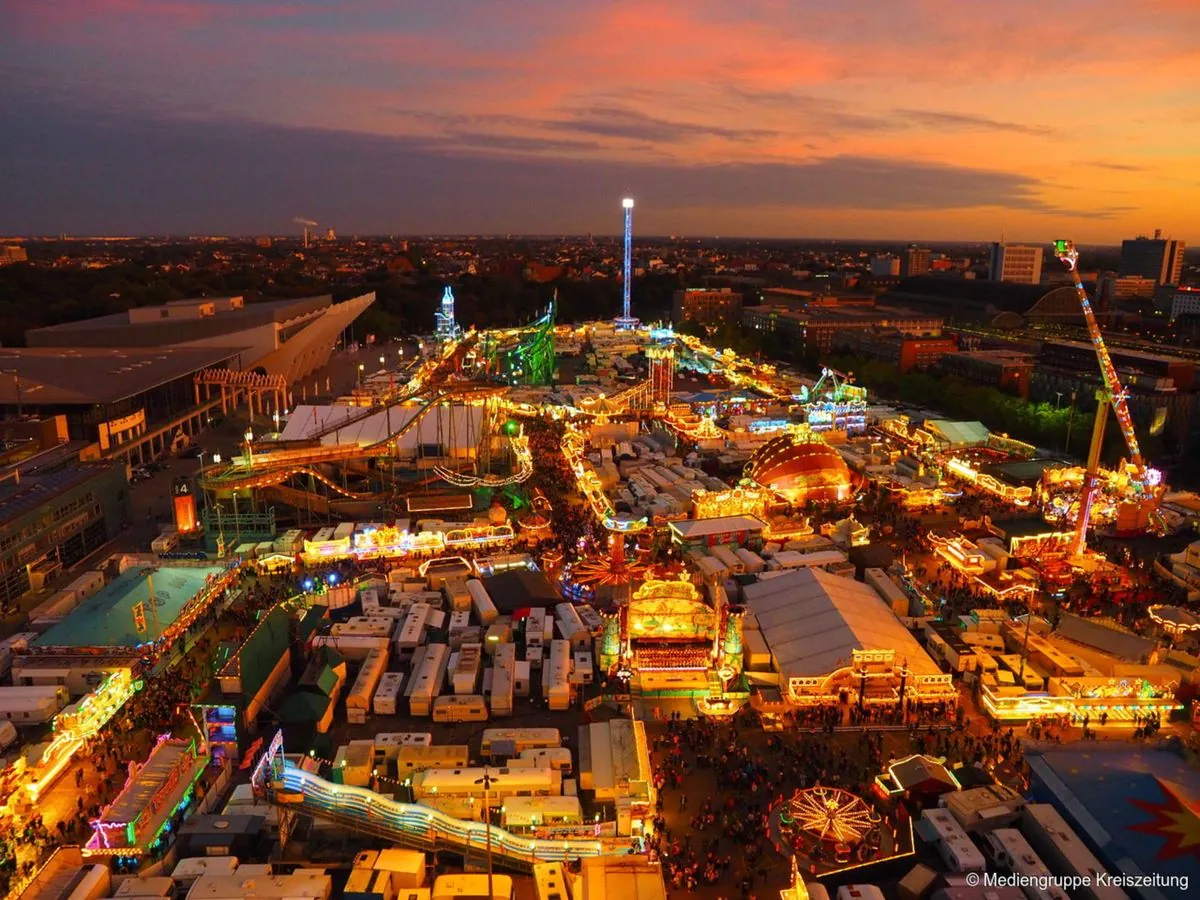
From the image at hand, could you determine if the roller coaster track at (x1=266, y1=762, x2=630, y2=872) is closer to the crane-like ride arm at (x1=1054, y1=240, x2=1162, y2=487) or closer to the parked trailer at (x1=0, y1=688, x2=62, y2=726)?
the parked trailer at (x1=0, y1=688, x2=62, y2=726)

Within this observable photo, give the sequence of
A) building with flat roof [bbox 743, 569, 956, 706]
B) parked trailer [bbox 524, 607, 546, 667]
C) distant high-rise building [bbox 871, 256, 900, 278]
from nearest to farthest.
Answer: building with flat roof [bbox 743, 569, 956, 706], parked trailer [bbox 524, 607, 546, 667], distant high-rise building [bbox 871, 256, 900, 278]

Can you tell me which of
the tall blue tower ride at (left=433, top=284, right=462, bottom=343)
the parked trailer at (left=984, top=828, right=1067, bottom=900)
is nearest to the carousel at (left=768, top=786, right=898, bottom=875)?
the parked trailer at (left=984, top=828, right=1067, bottom=900)

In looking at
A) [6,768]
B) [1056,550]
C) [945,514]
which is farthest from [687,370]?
[6,768]

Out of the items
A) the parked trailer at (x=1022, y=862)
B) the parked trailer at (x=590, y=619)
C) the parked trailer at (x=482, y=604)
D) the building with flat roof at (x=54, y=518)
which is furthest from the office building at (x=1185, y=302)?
the building with flat roof at (x=54, y=518)

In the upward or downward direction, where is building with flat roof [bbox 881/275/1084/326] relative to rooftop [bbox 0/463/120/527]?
upward

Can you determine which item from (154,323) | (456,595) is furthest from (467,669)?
(154,323)

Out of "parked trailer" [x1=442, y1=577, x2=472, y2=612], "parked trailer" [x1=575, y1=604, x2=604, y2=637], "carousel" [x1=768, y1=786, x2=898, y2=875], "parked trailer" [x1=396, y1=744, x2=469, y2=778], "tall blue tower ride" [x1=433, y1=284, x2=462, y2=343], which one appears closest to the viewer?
"carousel" [x1=768, y1=786, x2=898, y2=875]
